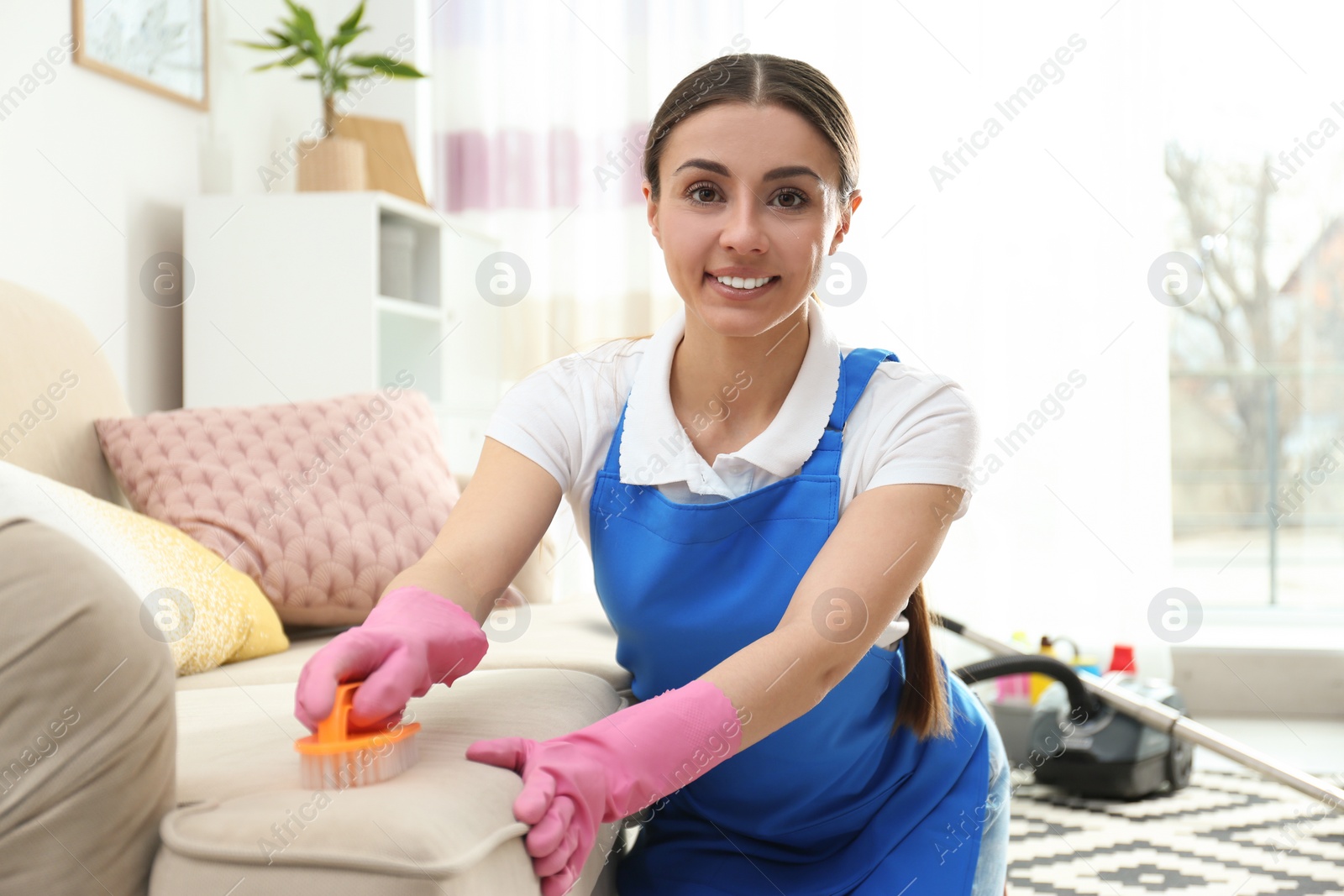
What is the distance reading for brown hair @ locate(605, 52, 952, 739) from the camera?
1021 millimetres

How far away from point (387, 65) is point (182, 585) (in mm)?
1491

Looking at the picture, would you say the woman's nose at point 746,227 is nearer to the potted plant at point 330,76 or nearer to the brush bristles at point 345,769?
the brush bristles at point 345,769

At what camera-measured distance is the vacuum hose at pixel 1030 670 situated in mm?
1822

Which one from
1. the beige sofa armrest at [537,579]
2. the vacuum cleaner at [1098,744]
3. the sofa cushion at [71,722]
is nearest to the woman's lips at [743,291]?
the sofa cushion at [71,722]

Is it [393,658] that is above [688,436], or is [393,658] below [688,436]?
below

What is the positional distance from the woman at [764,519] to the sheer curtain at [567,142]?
1.92 meters

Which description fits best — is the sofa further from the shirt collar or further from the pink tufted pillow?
the pink tufted pillow

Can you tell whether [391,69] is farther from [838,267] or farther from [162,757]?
[162,757]

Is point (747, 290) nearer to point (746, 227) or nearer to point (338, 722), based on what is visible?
point (746, 227)

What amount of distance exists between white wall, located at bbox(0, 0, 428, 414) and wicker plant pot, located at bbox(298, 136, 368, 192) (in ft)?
0.83

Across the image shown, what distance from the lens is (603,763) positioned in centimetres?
77

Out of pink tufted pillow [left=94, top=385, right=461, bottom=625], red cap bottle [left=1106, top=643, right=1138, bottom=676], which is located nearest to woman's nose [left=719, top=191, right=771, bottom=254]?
pink tufted pillow [left=94, top=385, right=461, bottom=625]

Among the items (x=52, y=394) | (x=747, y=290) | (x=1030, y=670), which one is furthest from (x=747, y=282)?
(x=1030, y=670)

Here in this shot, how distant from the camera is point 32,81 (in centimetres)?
202
